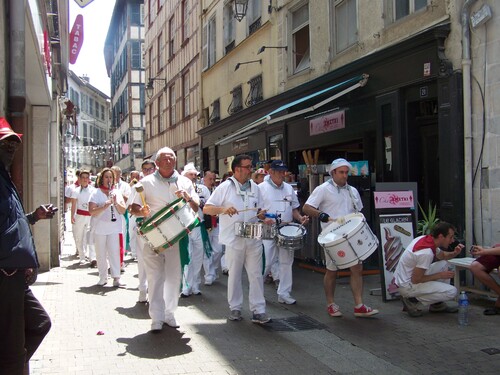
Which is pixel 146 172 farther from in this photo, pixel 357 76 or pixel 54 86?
pixel 357 76

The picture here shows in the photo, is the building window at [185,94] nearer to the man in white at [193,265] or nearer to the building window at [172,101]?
the building window at [172,101]

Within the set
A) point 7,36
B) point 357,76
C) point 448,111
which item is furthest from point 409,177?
point 7,36

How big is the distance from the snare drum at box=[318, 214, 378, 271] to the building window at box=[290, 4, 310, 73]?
796cm

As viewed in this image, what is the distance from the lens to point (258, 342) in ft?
17.9

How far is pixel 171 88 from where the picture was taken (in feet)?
91.3

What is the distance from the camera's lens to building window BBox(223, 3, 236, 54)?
1877 cm

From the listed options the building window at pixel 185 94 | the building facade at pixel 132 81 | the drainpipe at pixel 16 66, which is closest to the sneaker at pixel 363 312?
the drainpipe at pixel 16 66

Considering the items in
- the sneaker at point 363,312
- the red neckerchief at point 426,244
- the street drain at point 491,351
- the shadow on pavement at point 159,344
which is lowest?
the street drain at point 491,351

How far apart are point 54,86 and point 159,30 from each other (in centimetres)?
1939

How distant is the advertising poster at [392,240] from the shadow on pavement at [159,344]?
2870 millimetres

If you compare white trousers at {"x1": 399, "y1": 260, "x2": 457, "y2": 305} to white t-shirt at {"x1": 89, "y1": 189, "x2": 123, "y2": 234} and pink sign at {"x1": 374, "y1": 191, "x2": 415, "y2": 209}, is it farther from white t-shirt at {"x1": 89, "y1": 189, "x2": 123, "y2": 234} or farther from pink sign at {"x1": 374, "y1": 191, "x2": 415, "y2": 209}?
white t-shirt at {"x1": 89, "y1": 189, "x2": 123, "y2": 234}

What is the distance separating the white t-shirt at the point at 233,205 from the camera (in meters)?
6.20

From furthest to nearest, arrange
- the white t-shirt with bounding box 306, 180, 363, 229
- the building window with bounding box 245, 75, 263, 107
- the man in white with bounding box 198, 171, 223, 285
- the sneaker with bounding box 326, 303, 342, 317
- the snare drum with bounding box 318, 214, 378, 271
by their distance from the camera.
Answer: the building window with bounding box 245, 75, 263, 107 → the man in white with bounding box 198, 171, 223, 285 → the white t-shirt with bounding box 306, 180, 363, 229 → the sneaker with bounding box 326, 303, 342, 317 → the snare drum with bounding box 318, 214, 378, 271

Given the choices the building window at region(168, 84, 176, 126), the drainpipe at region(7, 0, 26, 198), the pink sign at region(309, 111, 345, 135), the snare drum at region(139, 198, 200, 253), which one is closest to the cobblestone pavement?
the snare drum at region(139, 198, 200, 253)
